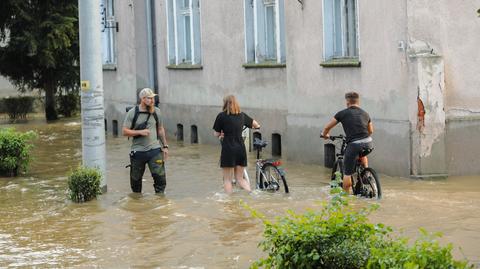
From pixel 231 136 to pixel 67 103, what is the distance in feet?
83.7

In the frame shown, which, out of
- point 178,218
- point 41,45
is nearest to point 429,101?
point 178,218

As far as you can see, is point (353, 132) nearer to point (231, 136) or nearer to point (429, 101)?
point (231, 136)

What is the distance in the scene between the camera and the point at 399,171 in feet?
53.4

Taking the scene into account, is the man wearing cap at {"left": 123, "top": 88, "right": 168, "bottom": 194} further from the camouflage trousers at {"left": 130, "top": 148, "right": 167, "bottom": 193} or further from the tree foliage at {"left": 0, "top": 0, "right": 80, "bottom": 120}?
the tree foliage at {"left": 0, "top": 0, "right": 80, "bottom": 120}

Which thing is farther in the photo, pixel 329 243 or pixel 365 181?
pixel 365 181

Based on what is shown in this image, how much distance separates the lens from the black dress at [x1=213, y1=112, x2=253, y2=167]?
47.6 feet

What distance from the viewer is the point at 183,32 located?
26.3m

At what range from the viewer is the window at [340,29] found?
18.1m

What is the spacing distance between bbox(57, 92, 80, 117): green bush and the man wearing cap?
2434 cm

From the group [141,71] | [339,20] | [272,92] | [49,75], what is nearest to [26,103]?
[49,75]

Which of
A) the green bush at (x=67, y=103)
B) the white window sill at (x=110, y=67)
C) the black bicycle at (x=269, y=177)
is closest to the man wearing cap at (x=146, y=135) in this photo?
the black bicycle at (x=269, y=177)

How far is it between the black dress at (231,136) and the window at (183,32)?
10.9 m

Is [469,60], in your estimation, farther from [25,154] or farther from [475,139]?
[25,154]

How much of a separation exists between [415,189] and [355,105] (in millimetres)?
1866
